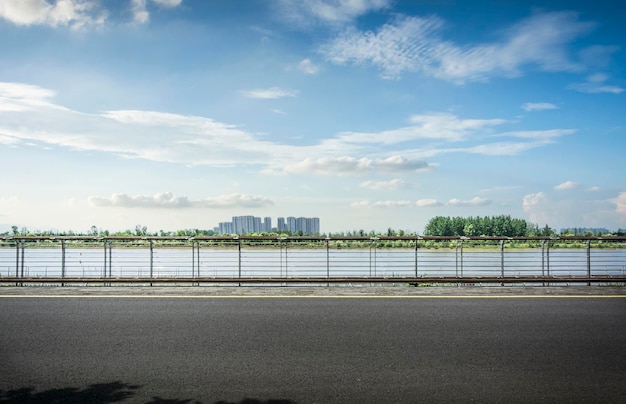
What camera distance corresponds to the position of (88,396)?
16.1 feet

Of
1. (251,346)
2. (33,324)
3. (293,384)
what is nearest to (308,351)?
(251,346)

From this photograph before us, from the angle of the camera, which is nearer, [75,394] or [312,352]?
[75,394]

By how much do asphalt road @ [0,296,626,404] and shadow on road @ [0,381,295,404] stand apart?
19 millimetres

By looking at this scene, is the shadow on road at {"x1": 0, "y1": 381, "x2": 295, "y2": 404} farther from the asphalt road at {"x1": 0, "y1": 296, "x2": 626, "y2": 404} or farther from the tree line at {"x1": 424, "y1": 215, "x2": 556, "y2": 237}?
the tree line at {"x1": 424, "y1": 215, "x2": 556, "y2": 237}

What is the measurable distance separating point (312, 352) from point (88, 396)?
106 inches

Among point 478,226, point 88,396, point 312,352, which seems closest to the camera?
point 88,396

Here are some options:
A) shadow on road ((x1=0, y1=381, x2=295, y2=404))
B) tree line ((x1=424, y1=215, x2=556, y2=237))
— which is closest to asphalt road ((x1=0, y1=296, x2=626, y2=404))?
shadow on road ((x1=0, y1=381, x2=295, y2=404))

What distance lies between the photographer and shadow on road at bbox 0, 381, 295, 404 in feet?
15.6

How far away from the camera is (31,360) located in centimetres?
610

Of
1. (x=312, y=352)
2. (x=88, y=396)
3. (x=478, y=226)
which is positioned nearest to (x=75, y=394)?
(x=88, y=396)

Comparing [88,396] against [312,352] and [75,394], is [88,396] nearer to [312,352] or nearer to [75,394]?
[75,394]

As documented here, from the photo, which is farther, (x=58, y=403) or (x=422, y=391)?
(x=422, y=391)

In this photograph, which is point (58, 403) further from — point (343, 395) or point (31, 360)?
point (343, 395)

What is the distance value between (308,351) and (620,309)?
6688 millimetres
